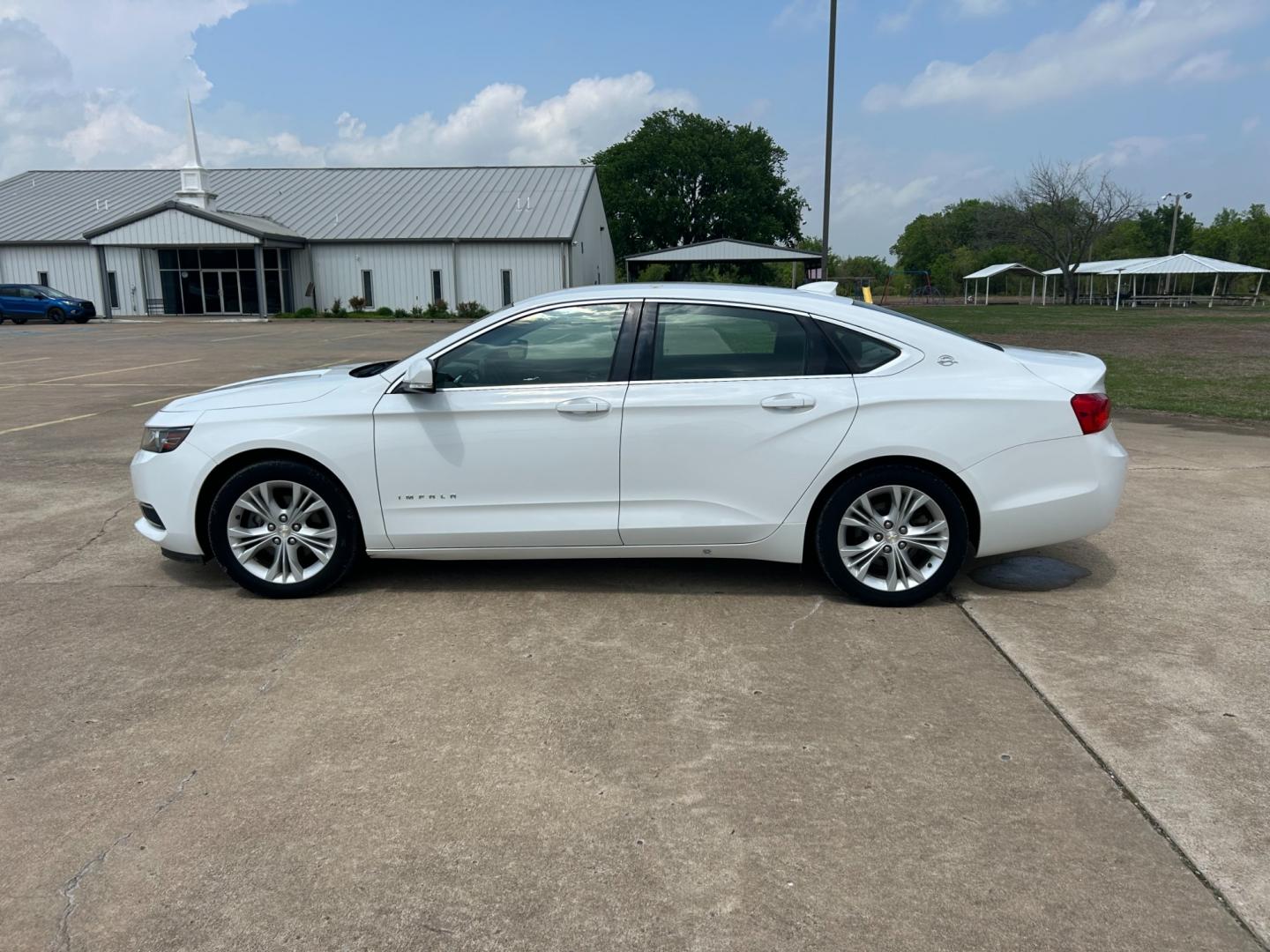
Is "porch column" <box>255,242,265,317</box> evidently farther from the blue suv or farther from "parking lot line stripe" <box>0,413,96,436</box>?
"parking lot line stripe" <box>0,413,96,436</box>

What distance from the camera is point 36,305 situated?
1556 inches

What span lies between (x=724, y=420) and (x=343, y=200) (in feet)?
165

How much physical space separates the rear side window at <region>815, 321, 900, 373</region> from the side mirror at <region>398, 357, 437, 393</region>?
201cm

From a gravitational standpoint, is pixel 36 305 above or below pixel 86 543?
above

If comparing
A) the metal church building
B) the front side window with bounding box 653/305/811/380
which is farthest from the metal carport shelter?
the front side window with bounding box 653/305/811/380

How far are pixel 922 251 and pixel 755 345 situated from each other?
14249 centimetres

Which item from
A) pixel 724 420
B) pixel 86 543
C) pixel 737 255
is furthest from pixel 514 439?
pixel 737 255

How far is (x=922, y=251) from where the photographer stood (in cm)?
13875

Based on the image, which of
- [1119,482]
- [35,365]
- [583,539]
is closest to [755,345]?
[583,539]

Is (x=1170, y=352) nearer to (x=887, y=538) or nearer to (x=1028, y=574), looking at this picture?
(x=1028, y=574)

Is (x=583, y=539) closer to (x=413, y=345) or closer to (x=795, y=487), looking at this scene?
(x=795, y=487)

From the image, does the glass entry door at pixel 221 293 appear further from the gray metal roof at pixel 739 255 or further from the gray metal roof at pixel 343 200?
the gray metal roof at pixel 739 255

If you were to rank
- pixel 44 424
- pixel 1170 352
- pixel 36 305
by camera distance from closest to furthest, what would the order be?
pixel 44 424 < pixel 1170 352 < pixel 36 305

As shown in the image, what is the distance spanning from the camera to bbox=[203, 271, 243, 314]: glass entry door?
45594 mm
